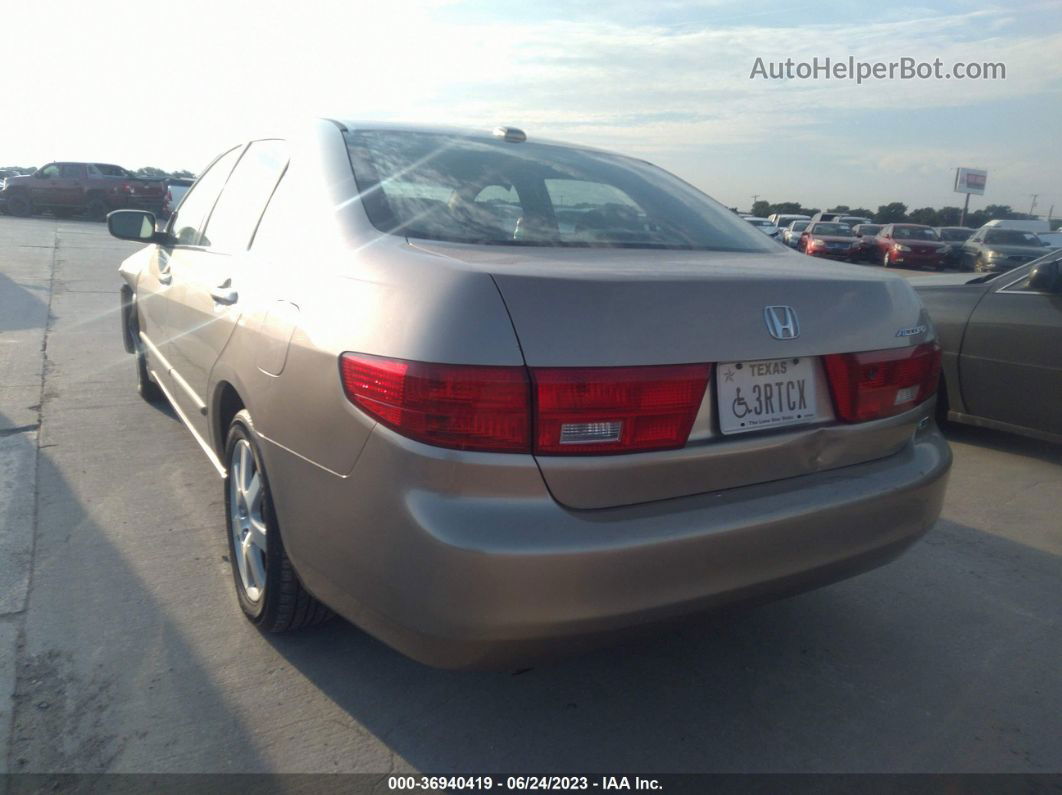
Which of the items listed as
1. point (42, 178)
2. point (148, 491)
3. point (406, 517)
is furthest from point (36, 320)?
point (42, 178)

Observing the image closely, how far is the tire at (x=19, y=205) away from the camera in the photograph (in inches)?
1088

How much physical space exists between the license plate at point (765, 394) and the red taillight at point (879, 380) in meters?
0.09

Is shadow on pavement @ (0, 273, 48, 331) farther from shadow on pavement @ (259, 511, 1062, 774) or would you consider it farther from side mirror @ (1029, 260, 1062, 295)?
side mirror @ (1029, 260, 1062, 295)

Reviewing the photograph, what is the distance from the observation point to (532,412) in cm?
202

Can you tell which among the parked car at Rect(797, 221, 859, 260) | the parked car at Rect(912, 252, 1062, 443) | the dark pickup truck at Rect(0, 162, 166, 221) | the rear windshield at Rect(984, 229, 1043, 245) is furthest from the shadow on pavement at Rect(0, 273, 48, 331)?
the rear windshield at Rect(984, 229, 1043, 245)

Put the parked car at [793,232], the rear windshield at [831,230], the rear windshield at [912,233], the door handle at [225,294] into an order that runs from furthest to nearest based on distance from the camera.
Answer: the parked car at [793,232] < the rear windshield at [831,230] < the rear windshield at [912,233] < the door handle at [225,294]

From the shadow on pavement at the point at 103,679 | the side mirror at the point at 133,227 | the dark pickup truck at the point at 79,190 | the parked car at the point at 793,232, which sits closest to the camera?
the shadow on pavement at the point at 103,679

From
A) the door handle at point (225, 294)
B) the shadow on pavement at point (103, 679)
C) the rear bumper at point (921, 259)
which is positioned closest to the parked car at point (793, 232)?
the rear bumper at point (921, 259)

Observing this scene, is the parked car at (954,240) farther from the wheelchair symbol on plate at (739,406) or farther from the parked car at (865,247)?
the wheelchair symbol on plate at (739,406)

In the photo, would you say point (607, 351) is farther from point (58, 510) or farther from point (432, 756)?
point (58, 510)

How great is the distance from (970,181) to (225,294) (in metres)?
59.1

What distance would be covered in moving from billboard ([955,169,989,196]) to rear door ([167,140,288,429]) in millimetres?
57693

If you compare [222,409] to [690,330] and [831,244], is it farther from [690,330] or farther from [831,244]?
[831,244]

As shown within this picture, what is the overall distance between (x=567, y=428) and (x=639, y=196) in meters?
1.52
